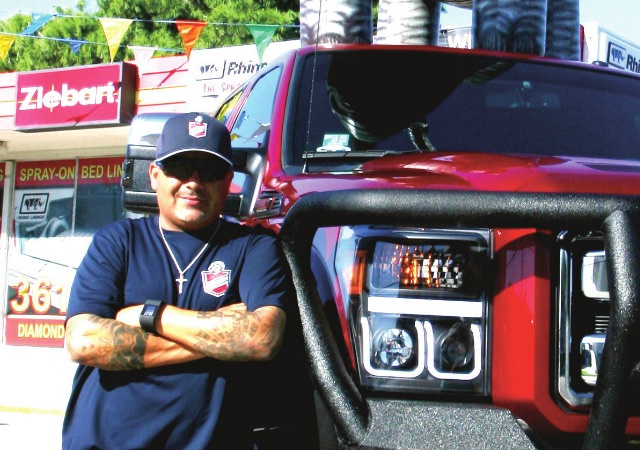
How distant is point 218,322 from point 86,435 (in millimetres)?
456

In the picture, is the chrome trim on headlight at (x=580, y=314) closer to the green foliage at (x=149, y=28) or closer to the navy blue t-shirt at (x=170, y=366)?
the navy blue t-shirt at (x=170, y=366)

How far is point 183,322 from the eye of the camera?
2834mm

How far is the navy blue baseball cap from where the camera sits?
3.04m

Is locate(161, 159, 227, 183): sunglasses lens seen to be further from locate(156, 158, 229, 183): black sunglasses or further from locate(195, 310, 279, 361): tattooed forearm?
locate(195, 310, 279, 361): tattooed forearm

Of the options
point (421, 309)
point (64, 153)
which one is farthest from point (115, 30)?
point (421, 309)

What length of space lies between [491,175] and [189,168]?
0.84 meters

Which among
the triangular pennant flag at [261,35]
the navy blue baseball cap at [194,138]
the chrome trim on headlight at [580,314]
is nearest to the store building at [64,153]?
the triangular pennant flag at [261,35]

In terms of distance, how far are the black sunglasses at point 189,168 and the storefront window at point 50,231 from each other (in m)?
14.3

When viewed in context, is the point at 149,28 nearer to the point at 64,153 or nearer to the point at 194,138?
the point at 64,153

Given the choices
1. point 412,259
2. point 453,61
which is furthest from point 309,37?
point 412,259

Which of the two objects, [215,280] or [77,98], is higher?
[77,98]

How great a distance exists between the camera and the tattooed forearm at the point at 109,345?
2.83 m

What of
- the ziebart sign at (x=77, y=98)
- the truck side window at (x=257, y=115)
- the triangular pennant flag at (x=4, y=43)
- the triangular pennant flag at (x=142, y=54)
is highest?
the triangular pennant flag at (x=4, y=43)

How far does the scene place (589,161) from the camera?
→ 10.8 feet
